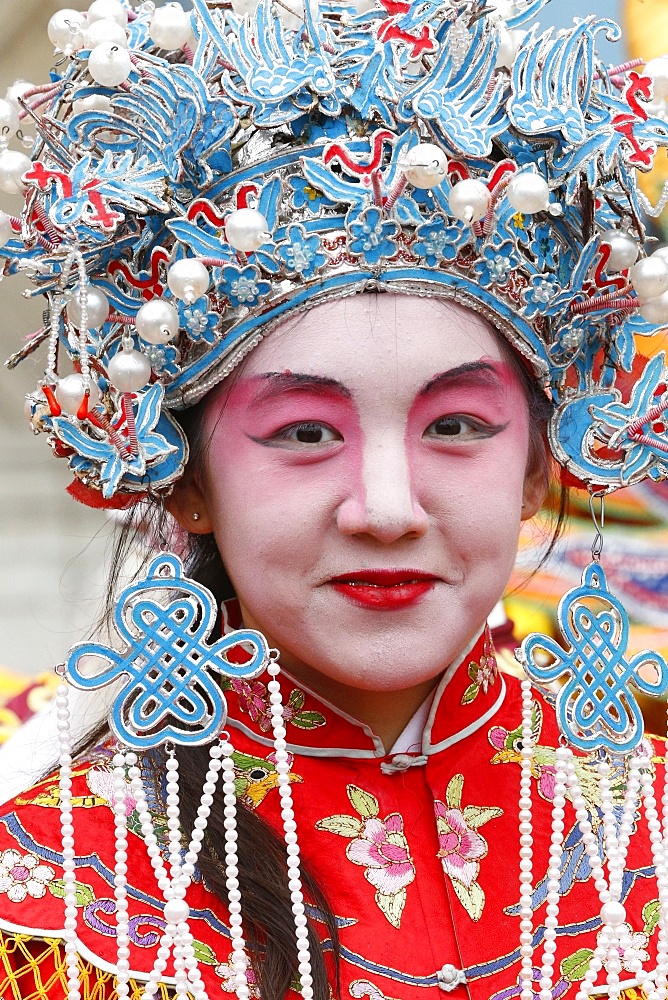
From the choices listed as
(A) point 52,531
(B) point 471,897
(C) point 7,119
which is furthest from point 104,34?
(A) point 52,531

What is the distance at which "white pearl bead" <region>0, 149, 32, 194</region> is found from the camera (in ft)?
6.44

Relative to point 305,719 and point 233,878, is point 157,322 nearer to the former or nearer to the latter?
point 305,719

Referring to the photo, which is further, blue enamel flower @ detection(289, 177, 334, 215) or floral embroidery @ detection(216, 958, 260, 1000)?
blue enamel flower @ detection(289, 177, 334, 215)

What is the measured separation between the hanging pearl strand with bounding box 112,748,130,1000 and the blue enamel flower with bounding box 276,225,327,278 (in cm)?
64

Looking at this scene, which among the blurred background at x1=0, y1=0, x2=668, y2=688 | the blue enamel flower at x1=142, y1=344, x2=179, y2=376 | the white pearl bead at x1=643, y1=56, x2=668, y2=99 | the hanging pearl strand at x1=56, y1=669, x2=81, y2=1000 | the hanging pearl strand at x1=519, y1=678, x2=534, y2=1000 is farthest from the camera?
the blurred background at x1=0, y1=0, x2=668, y2=688

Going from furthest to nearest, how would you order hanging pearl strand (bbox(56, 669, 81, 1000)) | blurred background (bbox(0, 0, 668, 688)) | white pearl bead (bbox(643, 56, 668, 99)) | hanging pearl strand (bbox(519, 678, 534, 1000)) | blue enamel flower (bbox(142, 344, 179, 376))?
blurred background (bbox(0, 0, 668, 688)) → white pearl bead (bbox(643, 56, 668, 99)) → blue enamel flower (bbox(142, 344, 179, 376)) → hanging pearl strand (bbox(519, 678, 534, 1000)) → hanging pearl strand (bbox(56, 669, 81, 1000))

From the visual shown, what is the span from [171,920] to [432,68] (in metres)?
1.10

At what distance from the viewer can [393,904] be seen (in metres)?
1.92

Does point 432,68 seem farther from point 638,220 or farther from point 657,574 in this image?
point 657,574

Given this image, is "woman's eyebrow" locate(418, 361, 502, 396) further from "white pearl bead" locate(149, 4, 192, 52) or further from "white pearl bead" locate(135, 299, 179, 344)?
"white pearl bead" locate(149, 4, 192, 52)

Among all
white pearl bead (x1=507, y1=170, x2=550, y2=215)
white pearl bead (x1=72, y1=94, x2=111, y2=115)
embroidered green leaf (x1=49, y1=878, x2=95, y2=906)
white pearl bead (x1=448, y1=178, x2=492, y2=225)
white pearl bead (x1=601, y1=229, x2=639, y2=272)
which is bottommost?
embroidered green leaf (x1=49, y1=878, x2=95, y2=906)

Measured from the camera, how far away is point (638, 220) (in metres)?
2.10

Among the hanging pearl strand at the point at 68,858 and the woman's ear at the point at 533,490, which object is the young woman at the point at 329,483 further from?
the woman's ear at the point at 533,490

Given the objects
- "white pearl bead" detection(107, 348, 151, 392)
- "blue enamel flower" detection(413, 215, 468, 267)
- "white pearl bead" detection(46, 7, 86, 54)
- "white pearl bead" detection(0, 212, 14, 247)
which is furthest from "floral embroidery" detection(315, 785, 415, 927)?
"white pearl bead" detection(46, 7, 86, 54)
